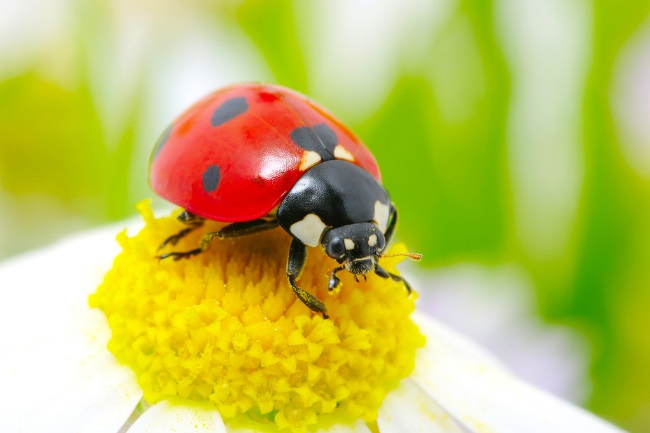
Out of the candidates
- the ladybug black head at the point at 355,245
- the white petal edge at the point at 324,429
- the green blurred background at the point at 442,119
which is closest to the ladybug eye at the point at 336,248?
the ladybug black head at the point at 355,245

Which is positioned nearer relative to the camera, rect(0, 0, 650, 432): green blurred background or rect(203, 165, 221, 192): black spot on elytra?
rect(203, 165, 221, 192): black spot on elytra

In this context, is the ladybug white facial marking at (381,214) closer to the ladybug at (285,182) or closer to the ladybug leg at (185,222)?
the ladybug at (285,182)

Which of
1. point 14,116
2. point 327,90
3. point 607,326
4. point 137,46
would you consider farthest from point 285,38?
point 607,326

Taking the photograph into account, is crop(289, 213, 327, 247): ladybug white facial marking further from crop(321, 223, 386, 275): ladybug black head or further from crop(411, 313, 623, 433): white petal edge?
crop(411, 313, 623, 433): white petal edge

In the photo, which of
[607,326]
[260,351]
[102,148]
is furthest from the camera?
[102,148]

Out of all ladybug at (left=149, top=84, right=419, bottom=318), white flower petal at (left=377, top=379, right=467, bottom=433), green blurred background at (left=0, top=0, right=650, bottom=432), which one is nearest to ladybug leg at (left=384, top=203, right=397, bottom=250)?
ladybug at (left=149, top=84, right=419, bottom=318)

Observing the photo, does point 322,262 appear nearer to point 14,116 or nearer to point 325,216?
point 325,216
